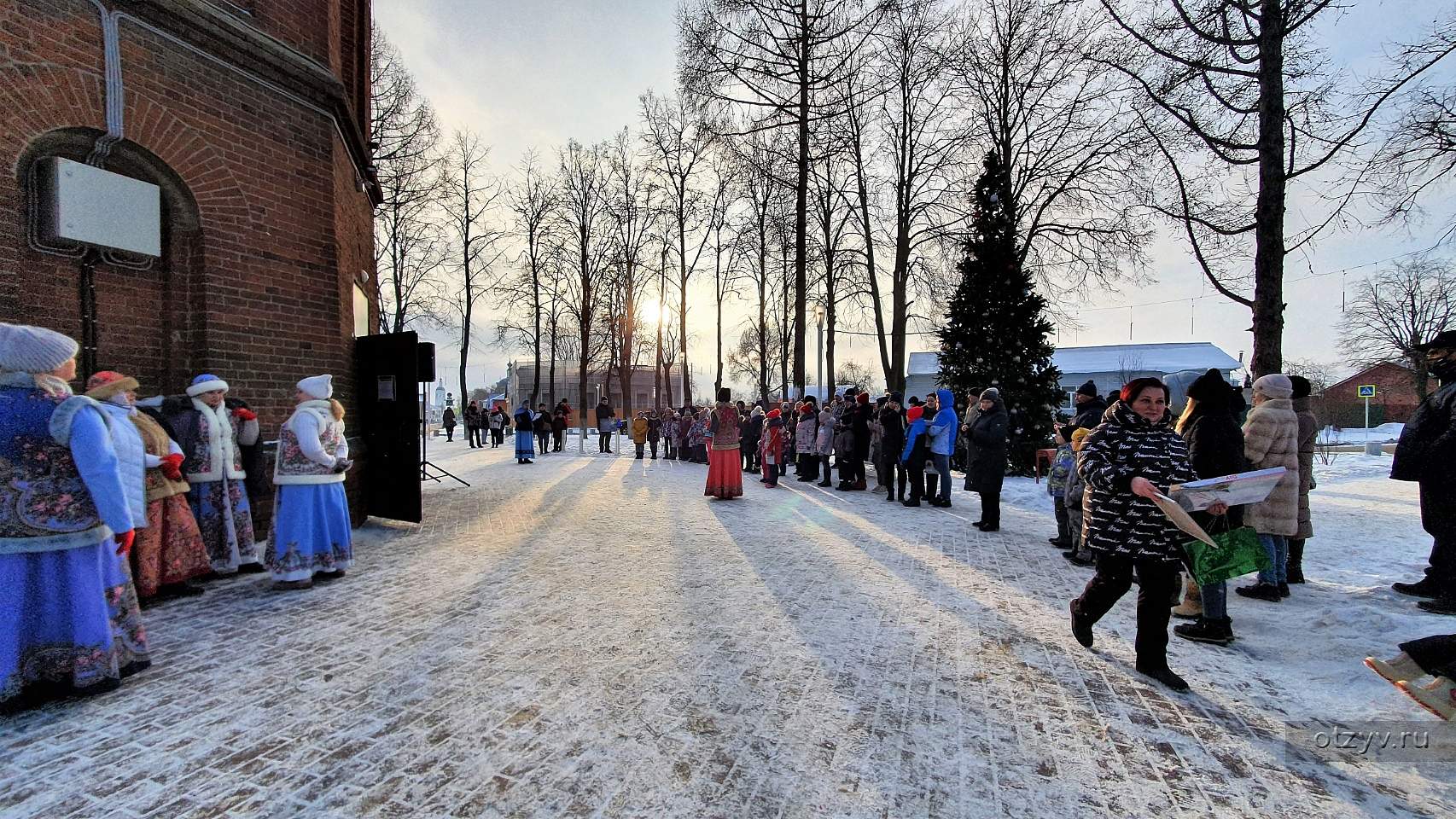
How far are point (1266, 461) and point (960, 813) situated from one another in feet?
13.4

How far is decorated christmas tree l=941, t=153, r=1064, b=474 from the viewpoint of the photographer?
1420 cm

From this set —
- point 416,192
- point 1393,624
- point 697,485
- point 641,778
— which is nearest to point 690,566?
point 641,778

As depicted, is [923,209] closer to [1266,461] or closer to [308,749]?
[1266,461]

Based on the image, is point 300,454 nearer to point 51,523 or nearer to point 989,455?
point 51,523

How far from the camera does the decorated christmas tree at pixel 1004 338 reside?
14.2 m

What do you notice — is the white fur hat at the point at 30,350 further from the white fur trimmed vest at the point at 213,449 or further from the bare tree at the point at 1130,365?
the bare tree at the point at 1130,365

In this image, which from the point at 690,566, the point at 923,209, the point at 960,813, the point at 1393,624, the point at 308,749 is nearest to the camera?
the point at 960,813

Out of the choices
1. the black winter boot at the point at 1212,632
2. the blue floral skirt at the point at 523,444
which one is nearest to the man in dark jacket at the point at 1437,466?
the black winter boot at the point at 1212,632

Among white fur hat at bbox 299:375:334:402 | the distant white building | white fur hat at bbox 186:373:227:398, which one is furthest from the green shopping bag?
the distant white building

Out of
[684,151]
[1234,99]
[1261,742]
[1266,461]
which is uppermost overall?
[684,151]

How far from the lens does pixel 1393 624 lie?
4.28m

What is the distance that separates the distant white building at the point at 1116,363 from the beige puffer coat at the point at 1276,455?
4000 cm

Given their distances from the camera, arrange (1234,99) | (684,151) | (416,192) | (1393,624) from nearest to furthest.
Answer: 1. (1393,624)
2. (1234,99)
3. (416,192)
4. (684,151)

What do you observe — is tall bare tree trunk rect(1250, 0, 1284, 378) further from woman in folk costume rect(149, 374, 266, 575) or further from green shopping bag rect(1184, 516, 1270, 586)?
woman in folk costume rect(149, 374, 266, 575)
